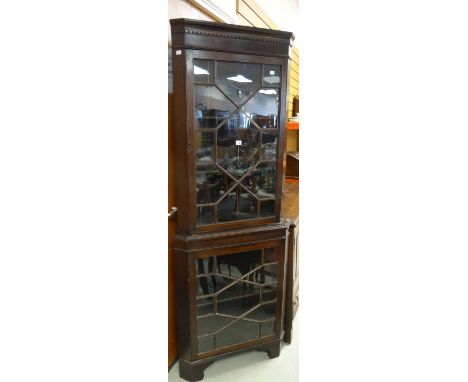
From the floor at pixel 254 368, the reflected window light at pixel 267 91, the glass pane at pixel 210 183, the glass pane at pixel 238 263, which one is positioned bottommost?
the floor at pixel 254 368

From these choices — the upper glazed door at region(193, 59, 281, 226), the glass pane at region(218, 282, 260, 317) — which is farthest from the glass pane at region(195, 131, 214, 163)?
the glass pane at region(218, 282, 260, 317)

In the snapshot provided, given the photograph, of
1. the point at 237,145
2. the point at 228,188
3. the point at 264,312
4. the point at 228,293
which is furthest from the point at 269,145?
the point at 264,312

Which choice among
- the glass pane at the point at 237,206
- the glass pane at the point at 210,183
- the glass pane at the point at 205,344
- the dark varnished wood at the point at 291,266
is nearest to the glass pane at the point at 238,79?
the glass pane at the point at 210,183

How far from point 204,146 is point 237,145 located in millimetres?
176

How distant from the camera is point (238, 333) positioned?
1945 mm

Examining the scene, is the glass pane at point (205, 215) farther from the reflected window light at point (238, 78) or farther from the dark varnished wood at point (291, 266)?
the reflected window light at point (238, 78)

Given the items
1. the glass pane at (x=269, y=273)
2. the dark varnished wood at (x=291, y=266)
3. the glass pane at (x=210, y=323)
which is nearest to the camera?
the glass pane at (x=210, y=323)

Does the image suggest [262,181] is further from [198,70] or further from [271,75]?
[198,70]

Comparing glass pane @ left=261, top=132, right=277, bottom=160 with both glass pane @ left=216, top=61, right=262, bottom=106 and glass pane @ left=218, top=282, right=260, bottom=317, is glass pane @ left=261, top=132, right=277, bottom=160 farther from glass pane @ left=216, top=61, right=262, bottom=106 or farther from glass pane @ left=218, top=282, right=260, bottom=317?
glass pane @ left=218, top=282, right=260, bottom=317

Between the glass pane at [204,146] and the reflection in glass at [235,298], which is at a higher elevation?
the glass pane at [204,146]

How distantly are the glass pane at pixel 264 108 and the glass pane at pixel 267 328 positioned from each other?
1.10 meters

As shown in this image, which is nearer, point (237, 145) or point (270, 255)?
point (237, 145)

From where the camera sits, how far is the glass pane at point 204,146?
1646 mm

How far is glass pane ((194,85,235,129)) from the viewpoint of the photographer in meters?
1.61
